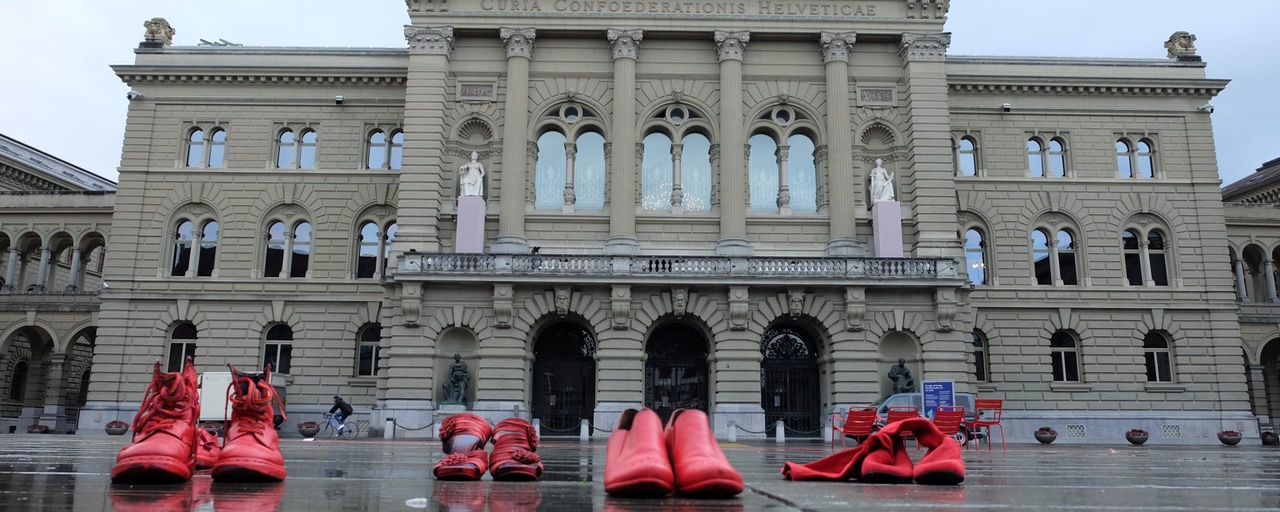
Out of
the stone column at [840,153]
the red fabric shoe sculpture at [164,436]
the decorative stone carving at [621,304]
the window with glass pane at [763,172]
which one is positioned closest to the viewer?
the red fabric shoe sculpture at [164,436]

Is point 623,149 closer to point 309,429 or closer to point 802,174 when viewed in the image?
point 802,174

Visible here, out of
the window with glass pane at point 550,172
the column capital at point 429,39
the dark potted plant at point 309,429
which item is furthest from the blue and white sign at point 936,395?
the column capital at point 429,39

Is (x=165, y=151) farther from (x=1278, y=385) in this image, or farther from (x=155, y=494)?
(x=1278, y=385)

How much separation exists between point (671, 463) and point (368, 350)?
1323 inches

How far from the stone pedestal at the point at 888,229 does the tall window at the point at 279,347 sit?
23.3 meters

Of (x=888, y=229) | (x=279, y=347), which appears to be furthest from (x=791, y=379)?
(x=279, y=347)

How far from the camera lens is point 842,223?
33.7 m

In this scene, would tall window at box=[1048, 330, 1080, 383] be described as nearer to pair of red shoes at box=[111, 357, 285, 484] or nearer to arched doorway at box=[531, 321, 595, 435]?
arched doorway at box=[531, 321, 595, 435]

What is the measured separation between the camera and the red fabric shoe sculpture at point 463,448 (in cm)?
738

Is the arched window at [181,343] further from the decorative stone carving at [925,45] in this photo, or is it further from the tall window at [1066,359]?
the tall window at [1066,359]

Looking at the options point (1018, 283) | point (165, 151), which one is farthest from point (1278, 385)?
point (165, 151)

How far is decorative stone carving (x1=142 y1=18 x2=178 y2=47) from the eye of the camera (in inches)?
Answer: 1554

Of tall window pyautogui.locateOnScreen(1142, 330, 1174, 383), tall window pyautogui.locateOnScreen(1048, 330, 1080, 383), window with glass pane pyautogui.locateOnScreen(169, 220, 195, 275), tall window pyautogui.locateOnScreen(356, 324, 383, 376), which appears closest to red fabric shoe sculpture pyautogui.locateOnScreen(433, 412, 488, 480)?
tall window pyautogui.locateOnScreen(356, 324, 383, 376)

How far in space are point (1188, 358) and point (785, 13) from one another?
21333 millimetres
